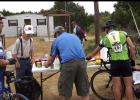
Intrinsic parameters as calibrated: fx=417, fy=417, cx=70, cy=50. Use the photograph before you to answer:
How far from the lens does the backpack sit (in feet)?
27.9

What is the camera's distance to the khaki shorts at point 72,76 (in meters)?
7.71

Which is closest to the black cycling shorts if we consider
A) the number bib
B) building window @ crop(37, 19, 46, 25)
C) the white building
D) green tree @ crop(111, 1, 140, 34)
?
the number bib

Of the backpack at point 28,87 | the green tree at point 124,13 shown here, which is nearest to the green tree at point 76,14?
the green tree at point 124,13

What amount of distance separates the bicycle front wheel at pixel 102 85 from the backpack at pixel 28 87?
1.74 meters

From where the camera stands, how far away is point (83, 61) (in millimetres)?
7812

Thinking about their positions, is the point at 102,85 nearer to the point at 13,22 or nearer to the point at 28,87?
the point at 28,87

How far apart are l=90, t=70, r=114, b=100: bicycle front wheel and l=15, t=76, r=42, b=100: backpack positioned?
5.70ft

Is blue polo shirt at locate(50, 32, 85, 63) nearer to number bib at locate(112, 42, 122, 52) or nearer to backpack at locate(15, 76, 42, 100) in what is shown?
number bib at locate(112, 42, 122, 52)

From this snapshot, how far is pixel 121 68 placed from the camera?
27.3 ft

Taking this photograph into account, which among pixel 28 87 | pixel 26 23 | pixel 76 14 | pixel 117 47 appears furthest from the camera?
pixel 76 14

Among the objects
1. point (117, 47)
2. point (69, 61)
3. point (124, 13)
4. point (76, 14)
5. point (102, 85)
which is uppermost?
point (76, 14)

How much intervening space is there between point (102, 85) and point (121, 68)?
2.55 metres

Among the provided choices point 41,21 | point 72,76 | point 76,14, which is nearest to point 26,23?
point 41,21

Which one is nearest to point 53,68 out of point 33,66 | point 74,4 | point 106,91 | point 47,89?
point 33,66
